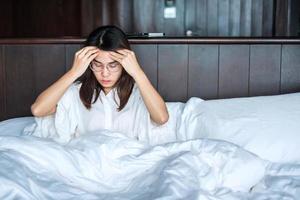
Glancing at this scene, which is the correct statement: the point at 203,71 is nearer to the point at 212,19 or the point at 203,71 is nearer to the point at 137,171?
the point at 137,171

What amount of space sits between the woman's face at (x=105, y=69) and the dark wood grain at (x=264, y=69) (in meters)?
0.64

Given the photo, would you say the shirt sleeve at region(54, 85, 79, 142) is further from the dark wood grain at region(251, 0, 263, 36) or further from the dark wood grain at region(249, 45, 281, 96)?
the dark wood grain at region(251, 0, 263, 36)

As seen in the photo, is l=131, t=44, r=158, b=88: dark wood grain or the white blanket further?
l=131, t=44, r=158, b=88: dark wood grain

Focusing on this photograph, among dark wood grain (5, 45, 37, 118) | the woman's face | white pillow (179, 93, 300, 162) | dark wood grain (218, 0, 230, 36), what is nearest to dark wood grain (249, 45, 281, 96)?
white pillow (179, 93, 300, 162)

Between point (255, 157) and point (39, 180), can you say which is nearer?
point (39, 180)

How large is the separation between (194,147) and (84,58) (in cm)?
53

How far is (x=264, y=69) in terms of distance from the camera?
2.01 meters

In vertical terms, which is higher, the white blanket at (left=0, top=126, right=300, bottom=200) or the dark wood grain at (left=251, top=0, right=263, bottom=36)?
the dark wood grain at (left=251, top=0, right=263, bottom=36)

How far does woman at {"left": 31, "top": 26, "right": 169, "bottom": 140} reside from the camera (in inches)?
65.1

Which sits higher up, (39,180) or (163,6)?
(163,6)

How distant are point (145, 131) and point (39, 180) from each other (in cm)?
59

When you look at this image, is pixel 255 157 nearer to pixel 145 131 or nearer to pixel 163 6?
pixel 145 131

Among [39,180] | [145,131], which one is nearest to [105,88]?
[145,131]

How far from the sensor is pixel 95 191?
1.29 metres
